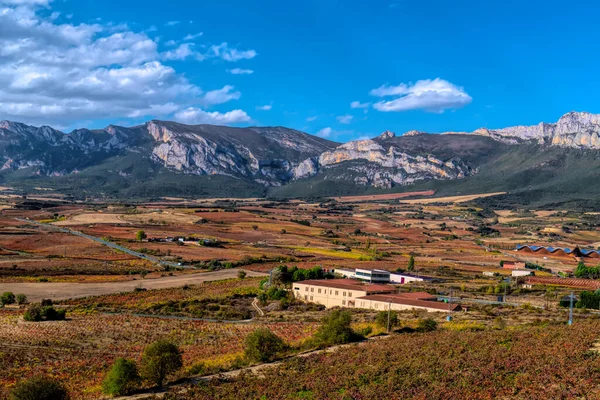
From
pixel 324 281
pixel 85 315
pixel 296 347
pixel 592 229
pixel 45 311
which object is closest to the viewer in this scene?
pixel 296 347

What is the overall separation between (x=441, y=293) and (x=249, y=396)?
4379 centimetres

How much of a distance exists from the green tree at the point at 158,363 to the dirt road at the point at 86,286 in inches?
1456

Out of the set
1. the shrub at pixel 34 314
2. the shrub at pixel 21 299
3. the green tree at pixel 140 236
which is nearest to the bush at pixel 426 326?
the shrub at pixel 34 314

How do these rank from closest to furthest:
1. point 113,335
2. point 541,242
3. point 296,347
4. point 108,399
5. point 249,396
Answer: point 249,396 < point 108,399 < point 296,347 < point 113,335 < point 541,242

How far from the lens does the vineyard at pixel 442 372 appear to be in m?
23.1

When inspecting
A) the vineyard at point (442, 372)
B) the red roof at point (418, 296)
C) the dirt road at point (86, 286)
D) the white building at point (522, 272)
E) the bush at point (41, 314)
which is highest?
the vineyard at point (442, 372)

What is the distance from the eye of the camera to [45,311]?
48625mm

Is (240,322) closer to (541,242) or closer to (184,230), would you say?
(184,230)

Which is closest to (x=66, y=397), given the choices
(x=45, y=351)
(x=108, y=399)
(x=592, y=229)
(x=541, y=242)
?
(x=108, y=399)

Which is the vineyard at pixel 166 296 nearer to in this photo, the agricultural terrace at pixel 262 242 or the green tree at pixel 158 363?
the agricultural terrace at pixel 262 242

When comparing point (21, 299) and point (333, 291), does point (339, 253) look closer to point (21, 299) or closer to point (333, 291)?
Result: point (333, 291)

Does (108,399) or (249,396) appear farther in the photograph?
(108,399)

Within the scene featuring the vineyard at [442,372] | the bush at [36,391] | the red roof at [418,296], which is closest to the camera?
the vineyard at [442,372]

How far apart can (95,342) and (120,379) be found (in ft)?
47.7
